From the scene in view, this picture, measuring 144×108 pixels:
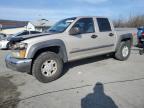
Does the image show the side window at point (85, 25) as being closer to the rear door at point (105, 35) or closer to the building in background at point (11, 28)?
the rear door at point (105, 35)

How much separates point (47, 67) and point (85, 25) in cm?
214

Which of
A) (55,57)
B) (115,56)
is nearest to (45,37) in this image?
(55,57)

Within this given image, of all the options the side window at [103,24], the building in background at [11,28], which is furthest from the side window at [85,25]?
the building in background at [11,28]

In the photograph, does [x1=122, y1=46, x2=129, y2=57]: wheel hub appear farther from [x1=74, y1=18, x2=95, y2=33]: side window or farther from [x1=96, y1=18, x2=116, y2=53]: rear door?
[x1=74, y1=18, x2=95, y2=33]: side window

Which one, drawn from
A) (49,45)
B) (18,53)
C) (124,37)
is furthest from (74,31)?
(124,37)

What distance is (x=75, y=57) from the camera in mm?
6562

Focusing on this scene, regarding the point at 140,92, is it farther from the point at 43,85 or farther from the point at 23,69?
the point at 23,69

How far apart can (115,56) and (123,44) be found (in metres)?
0.63

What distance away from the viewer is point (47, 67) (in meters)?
5.88

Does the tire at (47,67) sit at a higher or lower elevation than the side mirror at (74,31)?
lower

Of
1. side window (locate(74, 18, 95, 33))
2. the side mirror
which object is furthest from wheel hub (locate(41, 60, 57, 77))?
side window (locate(74, 18, 95, 33))

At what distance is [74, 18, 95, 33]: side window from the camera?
22.0 feet

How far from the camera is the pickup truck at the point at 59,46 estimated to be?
217 inches

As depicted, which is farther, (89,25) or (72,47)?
(89,25)
